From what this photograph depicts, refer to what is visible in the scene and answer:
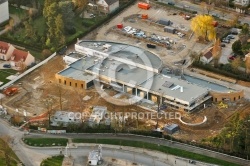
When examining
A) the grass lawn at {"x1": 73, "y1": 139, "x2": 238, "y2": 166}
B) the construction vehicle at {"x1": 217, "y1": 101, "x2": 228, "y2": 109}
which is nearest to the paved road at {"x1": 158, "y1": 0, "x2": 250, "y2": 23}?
the construction vehicle at {"x1": 217, "y1": 101, "x2": 228, "y2": 109}

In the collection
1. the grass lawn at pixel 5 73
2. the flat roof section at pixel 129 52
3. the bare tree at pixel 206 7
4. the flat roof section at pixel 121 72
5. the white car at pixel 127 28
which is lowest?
the grass lawn at pixel 5 73

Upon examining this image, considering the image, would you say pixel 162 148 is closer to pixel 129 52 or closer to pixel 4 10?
pixel 129 52

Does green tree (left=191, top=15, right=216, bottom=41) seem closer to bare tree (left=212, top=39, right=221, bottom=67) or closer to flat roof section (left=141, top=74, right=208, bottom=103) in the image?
bare tree (left=212, top=39, right=221, bottom=67)

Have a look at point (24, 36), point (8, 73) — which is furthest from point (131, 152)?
point (24, 36)

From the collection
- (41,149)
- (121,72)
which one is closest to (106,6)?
(121,72)

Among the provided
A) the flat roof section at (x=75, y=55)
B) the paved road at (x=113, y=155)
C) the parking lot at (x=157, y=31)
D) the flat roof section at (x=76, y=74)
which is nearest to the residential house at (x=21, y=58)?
the flat roof section at (x=75, y=55)

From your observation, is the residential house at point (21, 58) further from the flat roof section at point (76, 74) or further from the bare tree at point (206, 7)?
the bare tree at point (206, 7)
